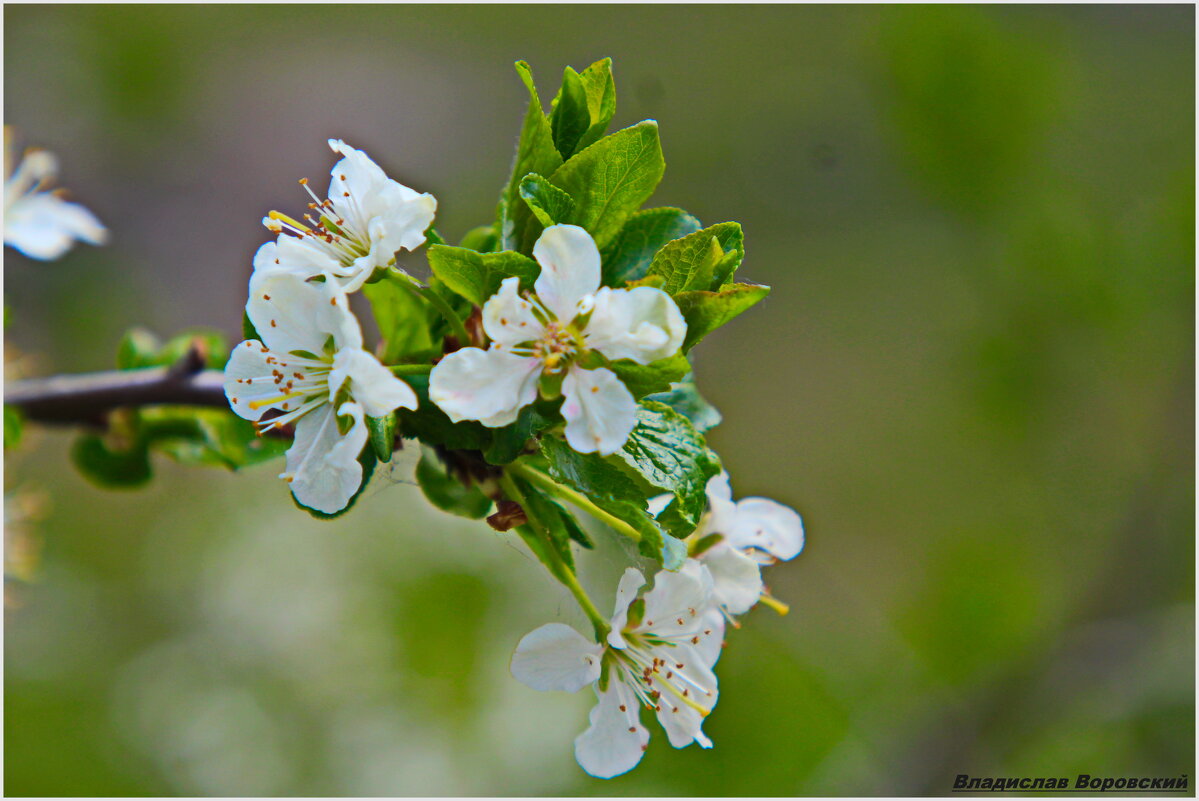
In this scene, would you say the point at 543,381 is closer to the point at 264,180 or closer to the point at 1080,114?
the point at 1080,114

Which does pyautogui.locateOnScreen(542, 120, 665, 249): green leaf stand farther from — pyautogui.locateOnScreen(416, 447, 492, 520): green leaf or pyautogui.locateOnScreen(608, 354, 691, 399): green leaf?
pyautogui.locateOnScreen(416, 447, 492, 520): green leaf

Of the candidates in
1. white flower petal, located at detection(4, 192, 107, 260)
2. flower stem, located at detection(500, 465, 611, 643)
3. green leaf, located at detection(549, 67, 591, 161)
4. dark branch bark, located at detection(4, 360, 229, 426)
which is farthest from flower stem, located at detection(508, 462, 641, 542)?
white flower petal, located at detection(4, 192, 107, 260)

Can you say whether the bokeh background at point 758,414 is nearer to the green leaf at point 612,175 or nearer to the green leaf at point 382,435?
the green leaf at point 382,435

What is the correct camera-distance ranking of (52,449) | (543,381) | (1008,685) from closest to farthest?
(543,381)
(1008,685)
(52,449)

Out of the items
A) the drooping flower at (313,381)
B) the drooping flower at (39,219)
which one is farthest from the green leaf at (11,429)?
the drooping flower at (313,381)

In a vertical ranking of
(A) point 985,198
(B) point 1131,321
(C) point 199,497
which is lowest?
(C) point 199,497

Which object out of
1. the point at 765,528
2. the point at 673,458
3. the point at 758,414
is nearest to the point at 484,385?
the point at 673,458

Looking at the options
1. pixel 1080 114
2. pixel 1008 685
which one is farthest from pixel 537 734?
pixel 1080 114
